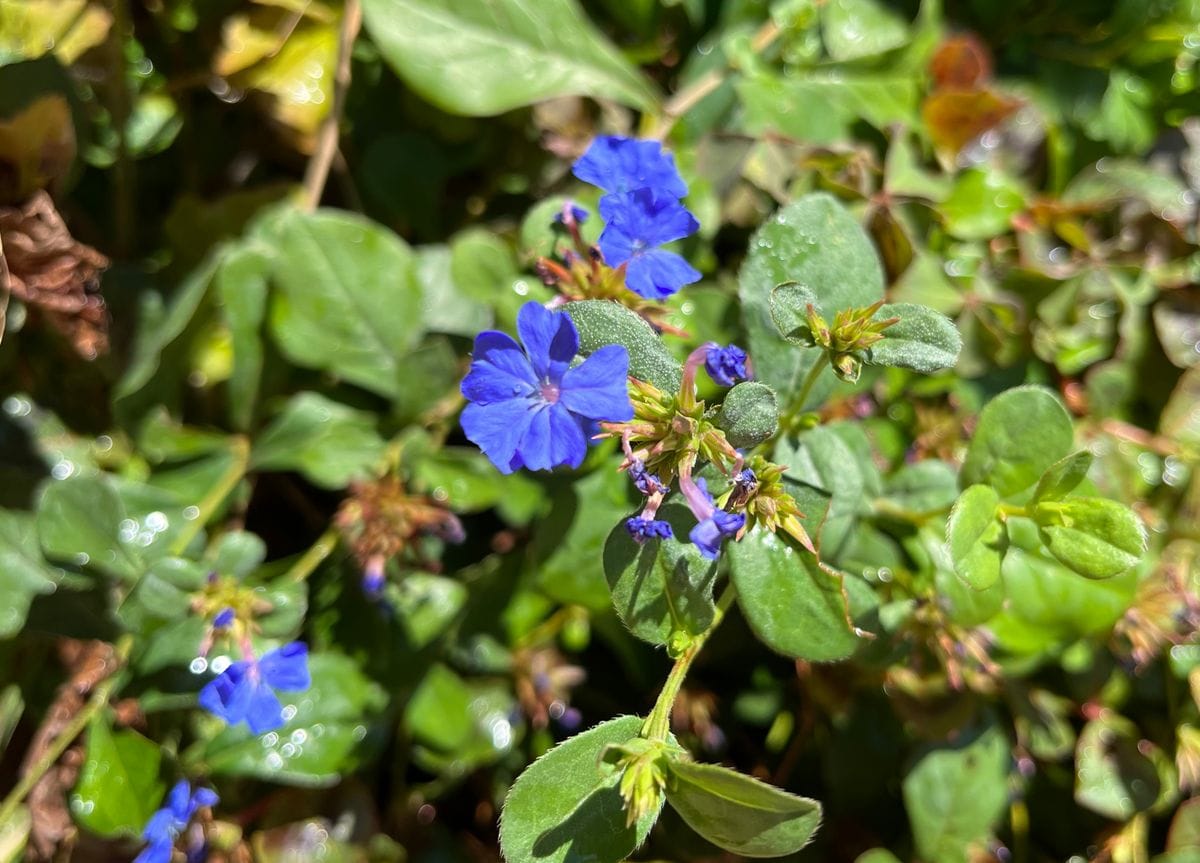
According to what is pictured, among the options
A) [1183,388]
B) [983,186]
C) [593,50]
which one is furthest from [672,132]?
[1183,388]

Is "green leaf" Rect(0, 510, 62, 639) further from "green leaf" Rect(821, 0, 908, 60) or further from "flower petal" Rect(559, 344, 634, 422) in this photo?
"green leaf" Rect(821, 0, 908, 60)

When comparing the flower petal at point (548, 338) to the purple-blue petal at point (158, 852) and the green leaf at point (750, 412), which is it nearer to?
the green leaf at point (750, 412)

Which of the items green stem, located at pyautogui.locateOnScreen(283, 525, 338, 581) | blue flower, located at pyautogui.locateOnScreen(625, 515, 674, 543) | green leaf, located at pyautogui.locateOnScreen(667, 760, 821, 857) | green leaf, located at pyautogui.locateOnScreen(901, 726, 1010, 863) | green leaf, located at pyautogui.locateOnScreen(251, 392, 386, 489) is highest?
blue flower, located at pyautogui.locateOnScreen(625, 515, 674, 543)

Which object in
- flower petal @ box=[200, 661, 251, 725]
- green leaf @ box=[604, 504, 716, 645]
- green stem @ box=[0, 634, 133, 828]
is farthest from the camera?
green stem @ box=[0, 634, 133, 828]

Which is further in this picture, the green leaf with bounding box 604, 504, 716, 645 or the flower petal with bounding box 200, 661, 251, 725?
the flower petal with bounding box 200, 661, 251, 725

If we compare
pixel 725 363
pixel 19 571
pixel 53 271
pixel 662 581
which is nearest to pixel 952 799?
pixel 662 581

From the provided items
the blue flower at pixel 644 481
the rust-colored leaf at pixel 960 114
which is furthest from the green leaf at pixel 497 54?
the blue flower at pixel 644 481

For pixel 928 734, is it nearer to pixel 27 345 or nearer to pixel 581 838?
pixel 581 838

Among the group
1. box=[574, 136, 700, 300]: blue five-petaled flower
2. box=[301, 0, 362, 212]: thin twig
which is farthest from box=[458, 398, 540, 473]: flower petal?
box=[301, 0, 362, 212]: thin twig

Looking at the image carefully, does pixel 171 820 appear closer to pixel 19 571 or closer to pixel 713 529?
pixel 19 571
